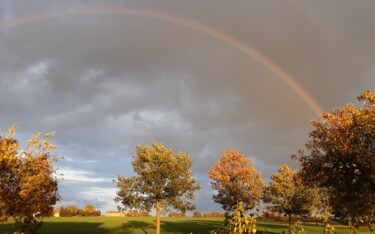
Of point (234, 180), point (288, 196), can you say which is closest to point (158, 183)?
point (234, 180)

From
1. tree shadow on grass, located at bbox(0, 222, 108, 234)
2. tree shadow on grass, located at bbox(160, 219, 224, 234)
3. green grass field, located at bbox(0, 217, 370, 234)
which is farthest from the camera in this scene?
tree shadow on grass, located at bbox(160, 219, 224, 234)

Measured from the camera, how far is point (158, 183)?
47219 millimetres

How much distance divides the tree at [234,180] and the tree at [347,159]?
106 feet

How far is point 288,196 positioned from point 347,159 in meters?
46.9

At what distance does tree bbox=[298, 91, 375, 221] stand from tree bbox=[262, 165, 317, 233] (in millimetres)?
41411

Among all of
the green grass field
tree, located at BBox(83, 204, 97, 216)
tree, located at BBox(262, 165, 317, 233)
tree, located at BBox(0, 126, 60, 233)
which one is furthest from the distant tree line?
tree, located at BBox(0, 126, 60, 233)

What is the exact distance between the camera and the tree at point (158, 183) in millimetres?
46750

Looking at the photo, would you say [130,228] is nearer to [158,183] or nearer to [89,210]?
[158,183]

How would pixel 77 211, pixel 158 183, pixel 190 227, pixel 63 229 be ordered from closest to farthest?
pixel 158 183 → pixel 63 229 → pixel 190 227 → pixel 77 211

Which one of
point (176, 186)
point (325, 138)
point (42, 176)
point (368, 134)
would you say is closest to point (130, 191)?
point (176, 186)

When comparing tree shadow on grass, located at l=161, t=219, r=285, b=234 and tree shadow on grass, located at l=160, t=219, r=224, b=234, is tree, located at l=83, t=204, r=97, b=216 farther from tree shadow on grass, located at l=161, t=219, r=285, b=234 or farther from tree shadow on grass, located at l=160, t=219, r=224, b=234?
tree shadow on grass, located at l=161, t=219, r=285, b=234

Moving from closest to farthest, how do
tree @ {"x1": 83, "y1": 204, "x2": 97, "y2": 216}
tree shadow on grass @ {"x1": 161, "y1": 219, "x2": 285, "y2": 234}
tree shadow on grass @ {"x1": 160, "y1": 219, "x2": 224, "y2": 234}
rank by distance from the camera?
tree shadow on grass @ {"x1": 161, "y1": 219, "x2": 285, "y2": 234}
tree shadow on grass @ {"x1": 160, "y1": 219, "x2": 224, "y2": 234}
tree @ {"x1": 83, "y1": 204, "x2": 97, "y2": 216}

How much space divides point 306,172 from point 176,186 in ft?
73.9

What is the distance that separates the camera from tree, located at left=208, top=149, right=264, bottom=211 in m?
58.7
